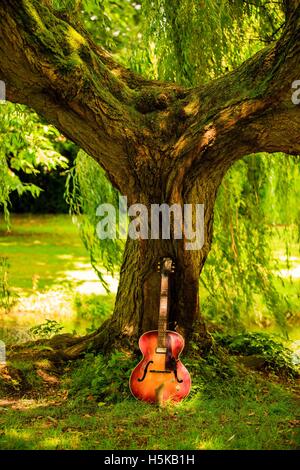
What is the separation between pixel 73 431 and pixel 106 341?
1307 mm

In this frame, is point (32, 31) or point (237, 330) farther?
point (237, 330)

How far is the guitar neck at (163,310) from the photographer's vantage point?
4801 mm

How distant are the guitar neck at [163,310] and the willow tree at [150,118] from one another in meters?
0.22

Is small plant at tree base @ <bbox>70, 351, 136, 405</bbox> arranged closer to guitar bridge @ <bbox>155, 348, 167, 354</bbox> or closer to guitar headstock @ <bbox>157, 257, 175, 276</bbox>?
guitar bridge @ <bbox>155, 348, 167, 354</bbox>

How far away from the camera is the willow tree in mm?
4707

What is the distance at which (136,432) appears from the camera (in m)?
4.16

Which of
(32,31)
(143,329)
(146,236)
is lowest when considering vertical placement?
(143,329)

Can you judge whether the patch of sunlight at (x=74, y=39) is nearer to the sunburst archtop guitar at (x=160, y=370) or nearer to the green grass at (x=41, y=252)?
the sunburst archtop guitar at (x=160, y=370)

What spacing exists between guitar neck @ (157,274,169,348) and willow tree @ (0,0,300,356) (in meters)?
0.22

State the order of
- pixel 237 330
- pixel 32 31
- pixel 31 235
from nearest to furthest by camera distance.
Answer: pixel 32 31 → pixel 237 330 → pixel 31 235
